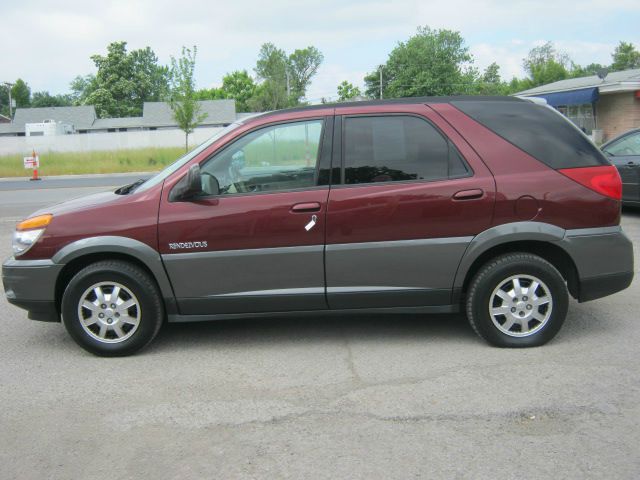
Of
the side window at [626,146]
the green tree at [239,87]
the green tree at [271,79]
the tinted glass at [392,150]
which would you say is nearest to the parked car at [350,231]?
the tinted glass at [392,150]

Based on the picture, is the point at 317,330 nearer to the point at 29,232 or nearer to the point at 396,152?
the point at 396,152

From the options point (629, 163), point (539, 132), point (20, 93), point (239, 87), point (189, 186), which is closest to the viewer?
point (189, 186)

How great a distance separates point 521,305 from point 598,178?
1.11 metres

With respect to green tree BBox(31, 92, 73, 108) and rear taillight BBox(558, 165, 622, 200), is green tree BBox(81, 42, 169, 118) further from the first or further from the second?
rear taillight BBox(558, 165, 622, 200)

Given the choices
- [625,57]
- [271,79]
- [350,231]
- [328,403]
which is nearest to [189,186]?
[350,231]

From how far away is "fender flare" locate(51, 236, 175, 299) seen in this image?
4.42 metres

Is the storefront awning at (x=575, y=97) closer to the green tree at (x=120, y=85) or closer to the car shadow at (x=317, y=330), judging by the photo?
the car shadow at (x=317, y=330)

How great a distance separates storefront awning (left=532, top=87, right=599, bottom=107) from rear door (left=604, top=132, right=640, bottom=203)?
1704cm

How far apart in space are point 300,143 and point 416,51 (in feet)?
216

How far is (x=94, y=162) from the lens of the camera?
33656 mm

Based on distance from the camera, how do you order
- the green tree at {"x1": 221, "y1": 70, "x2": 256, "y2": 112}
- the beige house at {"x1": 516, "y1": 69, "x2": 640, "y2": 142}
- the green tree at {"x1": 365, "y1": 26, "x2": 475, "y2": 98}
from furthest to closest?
the green tree at {"x1": 221, "y1": 70, "x2": 256, "y2": 112} < the green tree at {"x1": 365, "y1": 26, "x2": 475, "y2": 98} < the beige house at {"x1": 516, "y1": 69, "x2": 640, "y2": 142}

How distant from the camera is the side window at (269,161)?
4.53 metres

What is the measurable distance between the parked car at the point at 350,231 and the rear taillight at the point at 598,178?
10 mm

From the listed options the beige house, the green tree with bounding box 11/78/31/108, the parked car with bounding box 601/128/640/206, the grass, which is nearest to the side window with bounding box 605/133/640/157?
the parked car with bounding box 601/128/640/206
